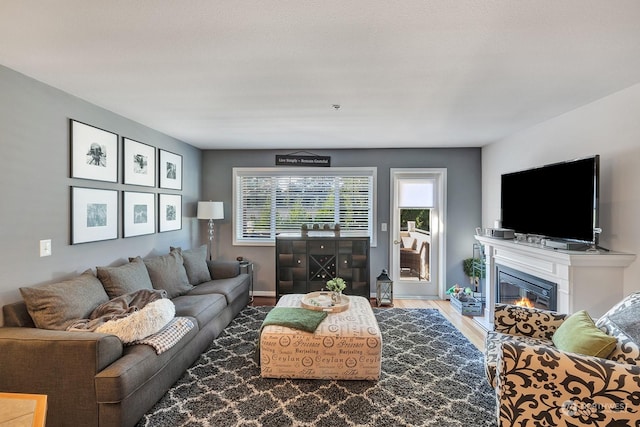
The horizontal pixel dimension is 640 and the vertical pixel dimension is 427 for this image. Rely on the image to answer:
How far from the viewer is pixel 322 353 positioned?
8.03 ft

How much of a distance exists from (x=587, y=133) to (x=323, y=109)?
2529 millimetres

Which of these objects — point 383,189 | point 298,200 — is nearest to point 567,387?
point 383,189

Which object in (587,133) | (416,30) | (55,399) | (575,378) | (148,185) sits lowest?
(55,399)

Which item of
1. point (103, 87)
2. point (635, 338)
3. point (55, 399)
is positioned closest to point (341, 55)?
point (103, 87)

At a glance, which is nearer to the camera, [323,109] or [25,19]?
[25,19]

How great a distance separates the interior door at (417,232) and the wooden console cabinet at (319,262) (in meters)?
0.72

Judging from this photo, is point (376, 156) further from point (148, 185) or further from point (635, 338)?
point (635, 338)

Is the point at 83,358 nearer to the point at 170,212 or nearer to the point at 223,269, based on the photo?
the point at 223,269

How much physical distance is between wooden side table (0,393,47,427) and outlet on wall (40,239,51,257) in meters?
1.56

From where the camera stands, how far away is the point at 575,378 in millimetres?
1397

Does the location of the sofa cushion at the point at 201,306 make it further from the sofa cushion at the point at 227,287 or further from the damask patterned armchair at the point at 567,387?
the damask patterned armchair at the point at 567,387

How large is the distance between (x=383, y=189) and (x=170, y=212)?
128 inches

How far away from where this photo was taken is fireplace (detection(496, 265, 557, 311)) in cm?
281

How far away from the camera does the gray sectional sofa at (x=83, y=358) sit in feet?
5.92
